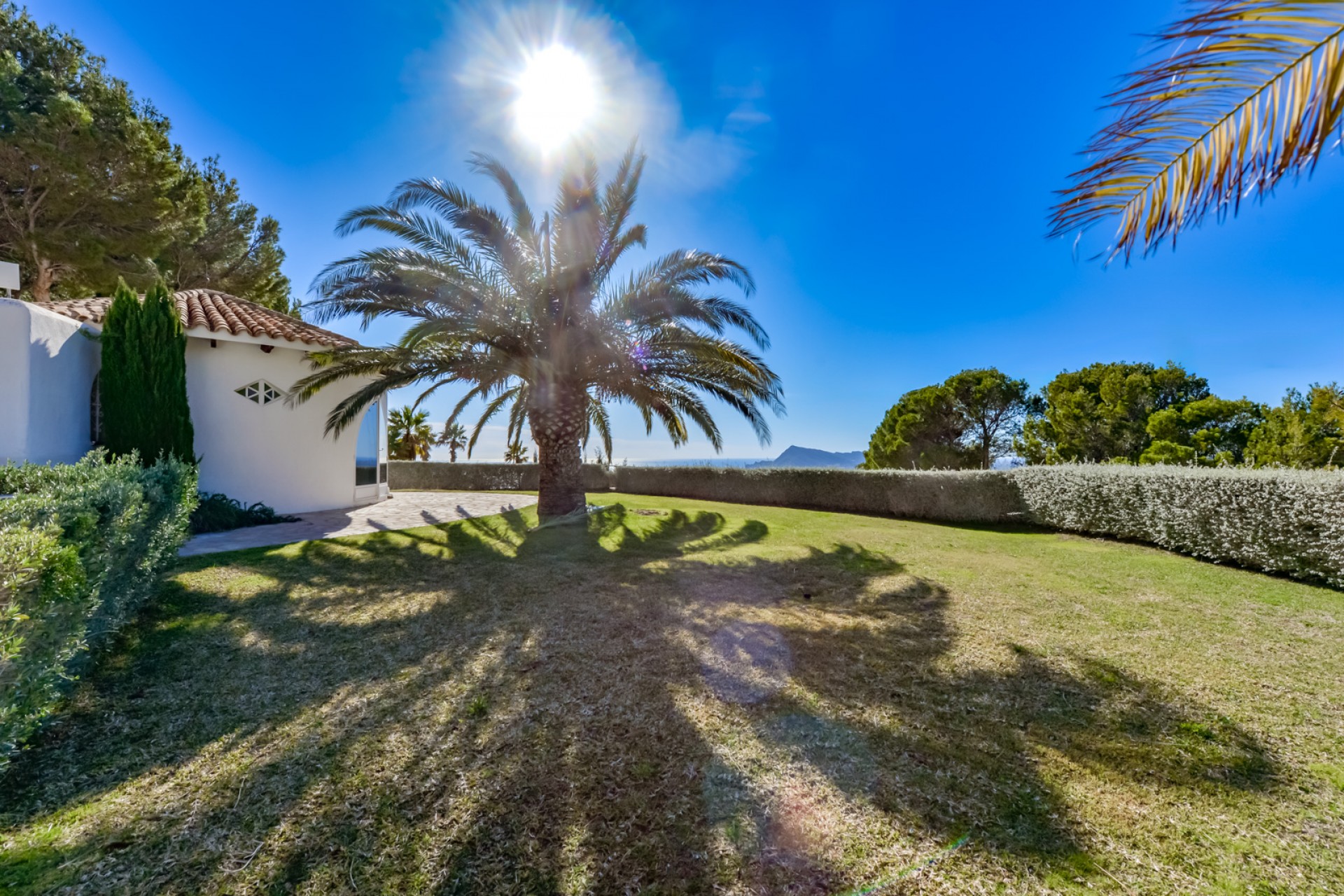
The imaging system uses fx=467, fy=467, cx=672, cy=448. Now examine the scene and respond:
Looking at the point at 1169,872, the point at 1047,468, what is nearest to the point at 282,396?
the point at 1169,872

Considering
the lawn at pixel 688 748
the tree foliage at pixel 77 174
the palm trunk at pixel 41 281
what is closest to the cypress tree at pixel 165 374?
the tree foliage at pixel 77 174

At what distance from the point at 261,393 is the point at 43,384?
2984 mm

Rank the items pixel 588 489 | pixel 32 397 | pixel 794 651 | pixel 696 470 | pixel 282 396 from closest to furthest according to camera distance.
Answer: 1. pixel 794 651
2. pixel 32 397
3. pixel 282 396
4. pixel 696 470
5. pixel 588 489

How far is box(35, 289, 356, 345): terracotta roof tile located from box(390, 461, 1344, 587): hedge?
12.9m

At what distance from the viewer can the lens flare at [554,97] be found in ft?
24.0

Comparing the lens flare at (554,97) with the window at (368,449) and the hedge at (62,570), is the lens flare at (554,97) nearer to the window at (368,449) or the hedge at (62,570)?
the hedge at (62,570)

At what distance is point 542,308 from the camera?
30.6 feet

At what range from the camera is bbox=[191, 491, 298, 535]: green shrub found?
8.80 metres

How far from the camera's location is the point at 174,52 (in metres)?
9.18

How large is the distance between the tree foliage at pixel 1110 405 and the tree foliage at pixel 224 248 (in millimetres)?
40026

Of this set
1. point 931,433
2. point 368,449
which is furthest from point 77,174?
point 931,433

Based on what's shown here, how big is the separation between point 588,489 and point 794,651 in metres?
18.1

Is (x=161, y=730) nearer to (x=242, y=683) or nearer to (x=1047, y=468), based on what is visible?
(x=242, y=683)

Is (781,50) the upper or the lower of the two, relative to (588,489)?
upper
